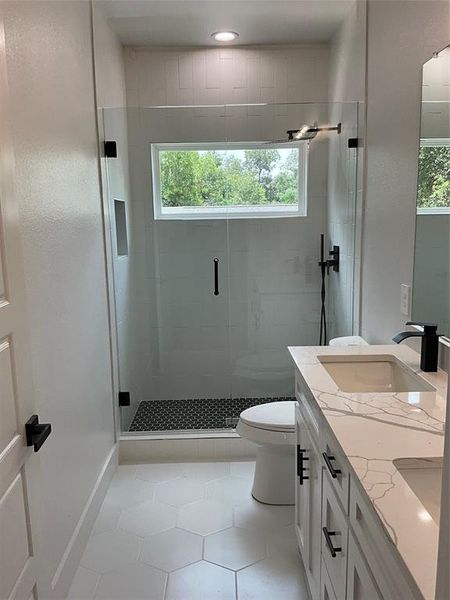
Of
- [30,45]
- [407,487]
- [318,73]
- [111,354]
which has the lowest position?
[111,354]

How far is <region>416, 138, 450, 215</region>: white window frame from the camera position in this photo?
67.2 inches

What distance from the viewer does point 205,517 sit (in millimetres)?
2445

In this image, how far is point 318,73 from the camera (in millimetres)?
3543

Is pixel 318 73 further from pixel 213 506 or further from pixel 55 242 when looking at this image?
pixel 213 506

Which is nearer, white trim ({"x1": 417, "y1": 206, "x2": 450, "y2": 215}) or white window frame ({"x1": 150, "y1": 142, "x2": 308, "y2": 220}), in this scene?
white trim ({"x1": 417, "y1": 206, "x2": 450, "y2": 215})

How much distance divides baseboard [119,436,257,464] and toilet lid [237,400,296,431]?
539 millimetres

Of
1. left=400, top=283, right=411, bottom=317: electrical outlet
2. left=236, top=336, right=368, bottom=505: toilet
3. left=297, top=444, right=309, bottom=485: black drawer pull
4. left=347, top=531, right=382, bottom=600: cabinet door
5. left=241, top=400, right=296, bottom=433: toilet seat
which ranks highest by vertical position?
left=400, top=283, right=411, bottom=317: electrical outlet

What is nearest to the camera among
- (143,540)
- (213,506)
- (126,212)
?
(143,540)

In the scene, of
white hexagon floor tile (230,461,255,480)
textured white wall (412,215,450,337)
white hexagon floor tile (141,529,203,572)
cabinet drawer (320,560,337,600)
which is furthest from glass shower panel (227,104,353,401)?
cabinet drawer (320,560,337,600)

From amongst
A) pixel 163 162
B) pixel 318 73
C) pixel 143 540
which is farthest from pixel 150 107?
pixel 143 540

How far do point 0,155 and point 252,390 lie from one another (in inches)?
114

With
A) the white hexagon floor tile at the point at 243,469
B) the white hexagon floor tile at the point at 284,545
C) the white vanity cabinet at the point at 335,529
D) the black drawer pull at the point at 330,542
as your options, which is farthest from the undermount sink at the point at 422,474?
the white hexagon floor tile at the point at 243,469

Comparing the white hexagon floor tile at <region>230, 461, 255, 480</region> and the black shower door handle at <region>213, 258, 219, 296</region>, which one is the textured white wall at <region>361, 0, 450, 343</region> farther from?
the black shower door handle at <region>213, 258, 219, 296</region>

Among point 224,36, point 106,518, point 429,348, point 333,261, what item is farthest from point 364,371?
point 224,36
